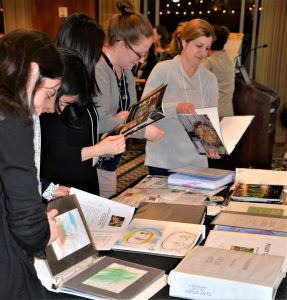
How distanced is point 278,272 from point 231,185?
2.87 feet

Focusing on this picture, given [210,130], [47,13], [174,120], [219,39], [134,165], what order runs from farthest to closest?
[47,13], [134,165], [219,39], [174,120], [210,130]

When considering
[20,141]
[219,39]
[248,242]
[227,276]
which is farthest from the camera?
[219,39]

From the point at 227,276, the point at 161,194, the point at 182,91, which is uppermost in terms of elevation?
the point at 182,91

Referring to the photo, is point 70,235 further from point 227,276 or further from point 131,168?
point 131,168

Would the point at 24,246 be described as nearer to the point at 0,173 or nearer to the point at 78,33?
the point at 0,173

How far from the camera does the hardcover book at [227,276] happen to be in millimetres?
944

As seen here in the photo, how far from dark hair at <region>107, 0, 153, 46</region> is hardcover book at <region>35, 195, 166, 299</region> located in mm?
826

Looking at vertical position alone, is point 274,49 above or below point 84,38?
below

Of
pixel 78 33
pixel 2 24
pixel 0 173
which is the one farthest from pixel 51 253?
pixel 2 24

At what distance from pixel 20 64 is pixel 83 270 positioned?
576 mm

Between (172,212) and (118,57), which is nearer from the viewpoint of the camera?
(172,212)

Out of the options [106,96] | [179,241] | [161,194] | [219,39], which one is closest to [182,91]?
[106,96]

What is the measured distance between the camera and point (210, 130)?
179 cm

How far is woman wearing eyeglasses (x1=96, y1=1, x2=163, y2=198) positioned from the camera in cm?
175
